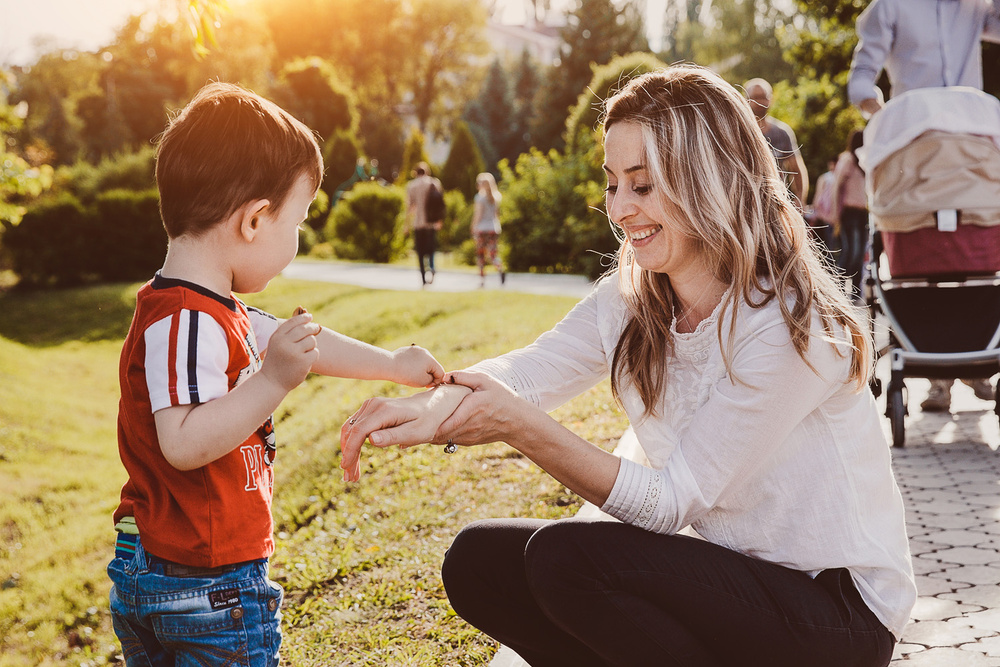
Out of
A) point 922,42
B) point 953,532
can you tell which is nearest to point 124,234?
point 922,42

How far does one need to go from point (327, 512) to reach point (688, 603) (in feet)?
10.1

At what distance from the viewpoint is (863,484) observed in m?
2.01

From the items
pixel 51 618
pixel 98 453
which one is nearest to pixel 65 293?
pixel 98 453

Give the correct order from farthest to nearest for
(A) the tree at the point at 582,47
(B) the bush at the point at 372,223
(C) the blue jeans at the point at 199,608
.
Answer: (A) the tree at the point at 582,47 → (B) the bush at the point at 372,223 → (C) the blue jeans at the point at 199,608

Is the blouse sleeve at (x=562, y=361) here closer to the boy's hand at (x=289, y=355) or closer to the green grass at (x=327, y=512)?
the boy's hand at (x=289, y=355)

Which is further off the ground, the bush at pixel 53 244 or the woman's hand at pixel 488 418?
the woman's hand at pixel 488 418

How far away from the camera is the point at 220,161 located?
1863 mm

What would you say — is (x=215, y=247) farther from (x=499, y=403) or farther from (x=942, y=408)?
(x=942, y=408)

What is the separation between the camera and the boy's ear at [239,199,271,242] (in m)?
1.89

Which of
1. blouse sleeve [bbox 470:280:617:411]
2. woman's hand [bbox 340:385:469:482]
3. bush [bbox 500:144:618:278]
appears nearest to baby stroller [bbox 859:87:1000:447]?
blouse sleeve [bbox 470:280:617:411]

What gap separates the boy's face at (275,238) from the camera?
6.37ft

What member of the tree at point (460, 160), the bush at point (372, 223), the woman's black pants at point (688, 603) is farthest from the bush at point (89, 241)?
the woman's black pants at point (688, 603)

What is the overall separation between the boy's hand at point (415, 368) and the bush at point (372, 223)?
21.3 m

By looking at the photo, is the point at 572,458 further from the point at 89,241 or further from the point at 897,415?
the point at 89,241
